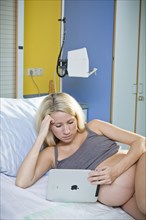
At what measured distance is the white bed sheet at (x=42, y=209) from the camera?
138 centimetres

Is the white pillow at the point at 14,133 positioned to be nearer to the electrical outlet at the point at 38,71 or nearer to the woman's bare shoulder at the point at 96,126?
the woman's bare shoulder at the point at 96,126

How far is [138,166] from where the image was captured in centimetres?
153

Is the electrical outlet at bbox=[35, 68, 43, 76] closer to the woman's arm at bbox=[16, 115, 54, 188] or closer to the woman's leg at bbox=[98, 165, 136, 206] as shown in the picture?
the woman's arm at bbox=[16, 115, 54, 188]

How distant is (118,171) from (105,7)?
8.38ft

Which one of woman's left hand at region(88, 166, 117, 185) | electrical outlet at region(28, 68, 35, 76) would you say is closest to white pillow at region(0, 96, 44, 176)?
woman's left hand at region(88, 166, 117, 185)

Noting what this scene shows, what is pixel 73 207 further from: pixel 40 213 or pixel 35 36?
pixel 35 36

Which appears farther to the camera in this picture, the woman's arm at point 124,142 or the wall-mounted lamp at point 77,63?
the wall-mounted lamp at point 77,63

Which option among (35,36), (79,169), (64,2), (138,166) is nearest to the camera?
(138,166)

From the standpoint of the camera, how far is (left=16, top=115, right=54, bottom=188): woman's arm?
5.44 feet

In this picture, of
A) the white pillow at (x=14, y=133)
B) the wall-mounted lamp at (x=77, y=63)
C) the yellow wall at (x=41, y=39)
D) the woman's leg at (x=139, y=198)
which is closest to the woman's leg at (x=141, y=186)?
the woman's leg at (x=139, y=198)

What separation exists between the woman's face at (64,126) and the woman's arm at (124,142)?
0.15 metres

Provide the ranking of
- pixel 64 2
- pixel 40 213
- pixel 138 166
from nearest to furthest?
A: 1. pixel 40 213
2. pixel 138 166
3. pixel 64 2

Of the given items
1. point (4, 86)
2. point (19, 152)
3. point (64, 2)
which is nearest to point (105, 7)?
point (64, 2)

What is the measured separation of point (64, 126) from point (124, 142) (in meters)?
0.31
